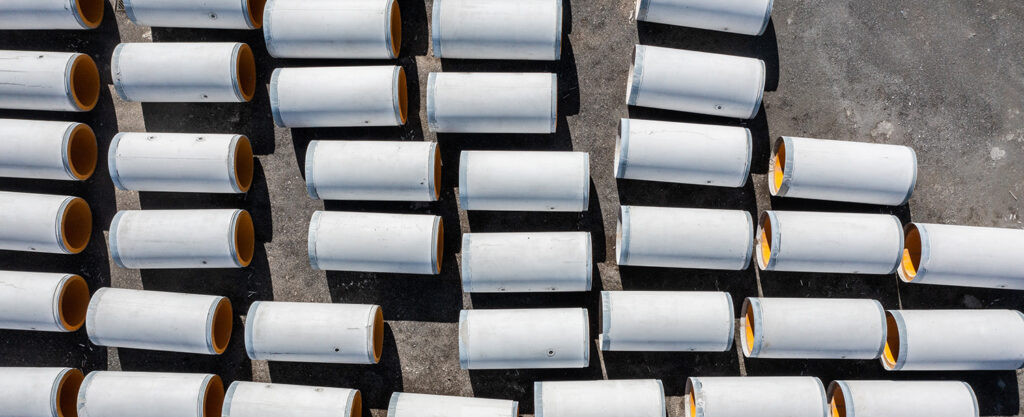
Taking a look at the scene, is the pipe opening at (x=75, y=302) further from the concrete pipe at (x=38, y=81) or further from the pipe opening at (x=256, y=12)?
the pipe opening at (x=256, y=12)

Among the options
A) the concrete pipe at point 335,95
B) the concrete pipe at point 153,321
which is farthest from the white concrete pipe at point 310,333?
the concrete pipe at point 335,95

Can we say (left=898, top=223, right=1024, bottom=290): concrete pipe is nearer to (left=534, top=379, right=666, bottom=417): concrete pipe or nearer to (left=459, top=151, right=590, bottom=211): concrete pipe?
(left=534, top=379, right=666, bottom=417): concrete pipe

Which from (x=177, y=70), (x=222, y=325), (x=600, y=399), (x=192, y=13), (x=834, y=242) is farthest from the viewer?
(x=222, y=325)

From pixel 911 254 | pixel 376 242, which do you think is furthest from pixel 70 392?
pixel 911 254

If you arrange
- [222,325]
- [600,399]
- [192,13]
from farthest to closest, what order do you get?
[222,325]
[192,13]
[600,399]

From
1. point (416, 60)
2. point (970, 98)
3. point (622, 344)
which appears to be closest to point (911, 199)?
point (970, 98)

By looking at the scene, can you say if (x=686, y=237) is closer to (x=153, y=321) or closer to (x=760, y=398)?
(x=760, y=398)

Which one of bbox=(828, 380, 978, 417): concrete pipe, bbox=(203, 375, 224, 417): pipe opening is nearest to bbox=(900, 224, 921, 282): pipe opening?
bbox=(828, 380, 978, 417): concrete pipe
